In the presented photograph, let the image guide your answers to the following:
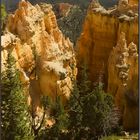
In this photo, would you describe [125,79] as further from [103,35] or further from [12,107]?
[12,107]

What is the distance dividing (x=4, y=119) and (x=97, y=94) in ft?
29.1

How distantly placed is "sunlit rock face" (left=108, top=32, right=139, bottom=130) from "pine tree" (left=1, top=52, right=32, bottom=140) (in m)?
11.7

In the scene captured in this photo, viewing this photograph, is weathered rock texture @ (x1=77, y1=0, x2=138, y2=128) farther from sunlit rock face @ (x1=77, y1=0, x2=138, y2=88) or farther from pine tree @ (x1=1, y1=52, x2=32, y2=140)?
pine tree @ (x1=1, y1=52, x2=32, y2=140)

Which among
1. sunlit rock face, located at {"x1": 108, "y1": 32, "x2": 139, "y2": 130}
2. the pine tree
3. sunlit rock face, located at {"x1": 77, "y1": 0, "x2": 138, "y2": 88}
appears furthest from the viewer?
sunlit rock face, located at {"x1": 77, "y1": 0, "x2": 138, "y2": 88}

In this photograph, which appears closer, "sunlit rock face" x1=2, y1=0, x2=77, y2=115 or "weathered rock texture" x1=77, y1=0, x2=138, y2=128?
"sunlit rock face" x1=2, y1=0, x2=77, y2=115

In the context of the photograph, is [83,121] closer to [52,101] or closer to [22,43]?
[52,101]

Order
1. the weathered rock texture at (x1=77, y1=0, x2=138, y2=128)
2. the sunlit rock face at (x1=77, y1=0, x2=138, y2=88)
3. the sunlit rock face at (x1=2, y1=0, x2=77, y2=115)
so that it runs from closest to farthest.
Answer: the sunlit rock face at (x1=2, y1=0, x2=77, y2=115), the weathered rock texture at (x1=77, y1=0, x2=138, y2=128), the sunlit rock face at (x1=77, y1=0, x2=138, y2=88)

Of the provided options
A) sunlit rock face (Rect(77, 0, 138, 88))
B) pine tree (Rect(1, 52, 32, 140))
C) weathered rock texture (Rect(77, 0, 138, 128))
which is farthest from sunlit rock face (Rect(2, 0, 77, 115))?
sunlit rock face (Rect(77, 0, 138, 88))

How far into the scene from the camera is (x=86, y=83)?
1944 inches

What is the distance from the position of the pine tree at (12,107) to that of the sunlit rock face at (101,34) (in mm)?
16256

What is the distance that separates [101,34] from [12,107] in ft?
67.6

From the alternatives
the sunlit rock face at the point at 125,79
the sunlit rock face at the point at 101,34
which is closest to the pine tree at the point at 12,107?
the sunlit rock face at the point at 125,79

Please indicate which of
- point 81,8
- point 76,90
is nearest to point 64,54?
point 76,90

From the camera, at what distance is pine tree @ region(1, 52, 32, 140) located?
37125 mm
